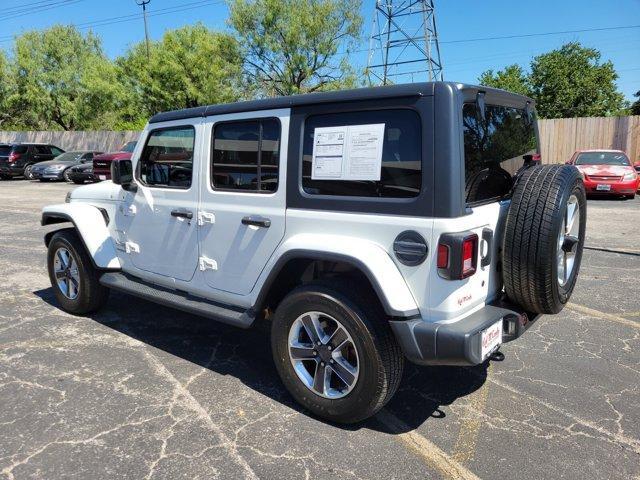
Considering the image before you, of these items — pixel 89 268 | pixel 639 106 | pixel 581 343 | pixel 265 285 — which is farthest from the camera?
pixel 639 106

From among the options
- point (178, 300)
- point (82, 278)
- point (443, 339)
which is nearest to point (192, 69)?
point (82, 278)

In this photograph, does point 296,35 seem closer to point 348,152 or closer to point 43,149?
point 43,149

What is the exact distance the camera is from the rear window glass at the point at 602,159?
46.9 feet

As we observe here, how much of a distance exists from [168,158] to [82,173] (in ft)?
63.6

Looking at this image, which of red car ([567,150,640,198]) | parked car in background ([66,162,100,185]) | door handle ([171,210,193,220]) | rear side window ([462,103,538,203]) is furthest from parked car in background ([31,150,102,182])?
rear side window ([462,103,538,203])

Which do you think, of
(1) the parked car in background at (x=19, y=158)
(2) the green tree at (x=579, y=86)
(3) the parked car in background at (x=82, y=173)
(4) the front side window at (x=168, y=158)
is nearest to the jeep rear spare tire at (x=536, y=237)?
(4) the front side window at (x=168, y=158)

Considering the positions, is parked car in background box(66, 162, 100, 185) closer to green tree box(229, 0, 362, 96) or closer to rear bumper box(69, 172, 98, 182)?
rear bumper box(69, 172, 98, 182)

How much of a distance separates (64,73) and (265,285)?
4317 cm

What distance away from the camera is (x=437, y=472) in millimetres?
2625

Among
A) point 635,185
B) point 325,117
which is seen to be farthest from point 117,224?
point 635,185

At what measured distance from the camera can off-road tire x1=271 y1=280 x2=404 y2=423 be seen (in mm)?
2787

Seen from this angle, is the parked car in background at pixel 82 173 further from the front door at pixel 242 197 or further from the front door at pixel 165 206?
the front door at pixel 242 197

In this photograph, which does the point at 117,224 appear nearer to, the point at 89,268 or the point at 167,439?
the point at 89,268

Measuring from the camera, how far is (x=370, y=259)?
8.94 feet
